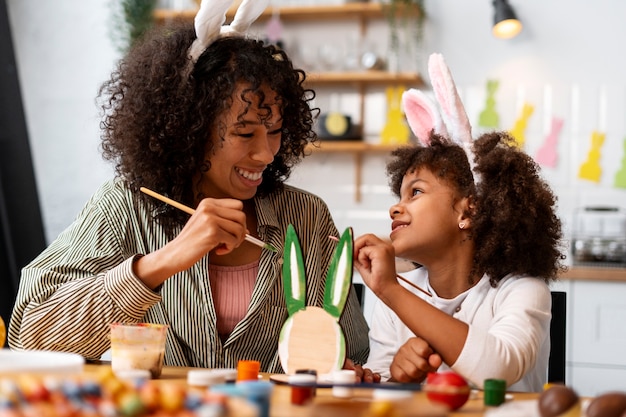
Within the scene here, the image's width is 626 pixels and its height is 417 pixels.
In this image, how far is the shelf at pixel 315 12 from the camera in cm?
409

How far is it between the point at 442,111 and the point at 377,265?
46cm

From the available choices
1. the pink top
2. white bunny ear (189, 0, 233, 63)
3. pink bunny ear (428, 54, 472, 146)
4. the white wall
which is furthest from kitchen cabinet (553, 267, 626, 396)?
white bunny ear (189, 0, 233, 63)

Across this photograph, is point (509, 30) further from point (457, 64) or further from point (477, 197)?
point (477, 197)

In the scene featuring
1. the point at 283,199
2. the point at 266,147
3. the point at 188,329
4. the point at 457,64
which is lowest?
the point at 188,329

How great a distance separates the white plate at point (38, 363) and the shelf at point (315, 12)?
124 inches

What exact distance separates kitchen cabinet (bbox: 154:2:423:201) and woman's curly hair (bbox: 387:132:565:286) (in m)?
2.23

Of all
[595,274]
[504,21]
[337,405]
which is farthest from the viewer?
[504,21]

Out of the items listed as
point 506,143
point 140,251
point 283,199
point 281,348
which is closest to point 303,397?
point 281,348

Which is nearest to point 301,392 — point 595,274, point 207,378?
point 207,378

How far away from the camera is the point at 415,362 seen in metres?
1.39

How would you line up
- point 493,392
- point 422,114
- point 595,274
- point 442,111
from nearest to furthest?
1. point 493,392
2. point 442,111
3. point 422,114
4. point 595,274

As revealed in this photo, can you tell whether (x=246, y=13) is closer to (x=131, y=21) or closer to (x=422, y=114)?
(x=422, y=114)

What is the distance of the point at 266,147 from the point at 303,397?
751 millimetres

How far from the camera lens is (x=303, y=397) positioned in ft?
3.28
